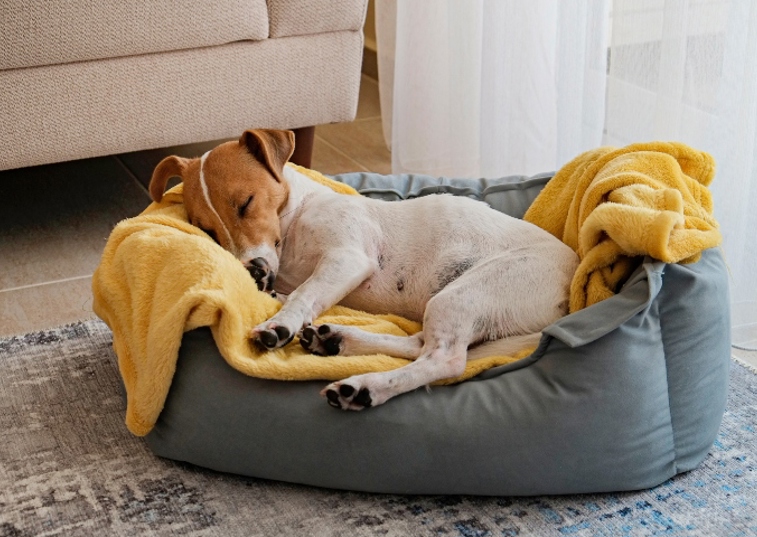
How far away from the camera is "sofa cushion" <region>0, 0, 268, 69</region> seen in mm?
3033

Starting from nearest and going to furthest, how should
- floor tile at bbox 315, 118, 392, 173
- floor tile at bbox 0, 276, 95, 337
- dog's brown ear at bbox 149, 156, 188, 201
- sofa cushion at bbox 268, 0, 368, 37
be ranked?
dog's brown ear at bbox 149, 156, 188, 201 → floor tile at bbox 0, 276, 95, 337 → sofa cushion at bbox 268, 0, 368, 37 → floor tile at bbox 315, 118, 392, 173

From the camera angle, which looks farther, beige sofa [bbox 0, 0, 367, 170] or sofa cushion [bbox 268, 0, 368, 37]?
sofa cushion [bbox 268, 0, 368, 37]

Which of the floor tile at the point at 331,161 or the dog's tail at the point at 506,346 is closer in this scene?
the dog's tail at the point at 506,346

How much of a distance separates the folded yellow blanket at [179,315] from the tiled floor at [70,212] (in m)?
0.63

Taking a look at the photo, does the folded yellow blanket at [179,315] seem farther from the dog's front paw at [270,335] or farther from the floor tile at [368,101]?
the floor tile at [368,101]

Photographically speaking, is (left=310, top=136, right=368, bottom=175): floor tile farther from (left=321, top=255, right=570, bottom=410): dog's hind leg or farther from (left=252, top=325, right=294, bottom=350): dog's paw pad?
(left=252, top=325, right=294, bottom=350): dog's paw pad

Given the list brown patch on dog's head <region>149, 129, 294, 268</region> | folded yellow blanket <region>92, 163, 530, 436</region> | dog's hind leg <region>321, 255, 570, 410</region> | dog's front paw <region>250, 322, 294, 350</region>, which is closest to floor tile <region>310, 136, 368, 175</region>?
brown patch on dog's head <region>149, 129, 294, 268</region>

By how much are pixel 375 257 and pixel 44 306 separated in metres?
1.13

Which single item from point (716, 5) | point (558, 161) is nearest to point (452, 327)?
point (716, 5)

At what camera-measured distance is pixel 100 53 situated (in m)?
3.18

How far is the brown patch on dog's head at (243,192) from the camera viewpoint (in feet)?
8.05

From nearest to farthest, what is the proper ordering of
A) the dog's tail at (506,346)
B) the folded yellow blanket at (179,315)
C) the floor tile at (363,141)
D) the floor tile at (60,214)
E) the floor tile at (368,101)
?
the folded yellow blanket at (179,315) < the dog's tail at (506,346) < the floor tile at (60,214) < the floor tile at (363,141) < the floor tile at (368,101)

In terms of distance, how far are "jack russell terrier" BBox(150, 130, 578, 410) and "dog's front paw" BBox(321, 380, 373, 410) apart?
0.17 m

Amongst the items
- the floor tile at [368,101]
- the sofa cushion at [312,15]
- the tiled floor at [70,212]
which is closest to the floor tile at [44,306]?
the tiled floor at [70,212]
